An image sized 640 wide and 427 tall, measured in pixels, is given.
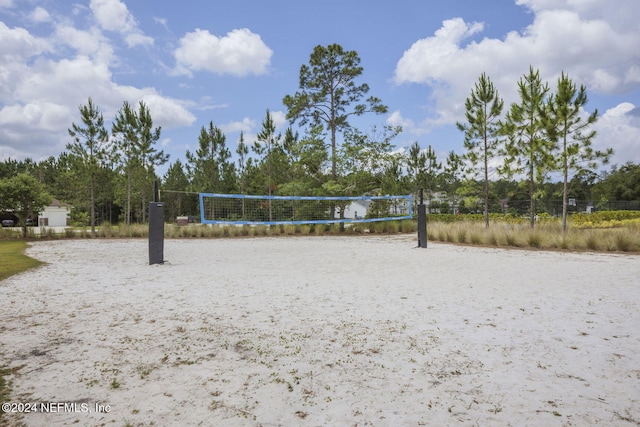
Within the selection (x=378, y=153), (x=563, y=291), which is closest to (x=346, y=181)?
(x=378, y=153)

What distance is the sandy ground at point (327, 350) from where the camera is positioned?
221 cm

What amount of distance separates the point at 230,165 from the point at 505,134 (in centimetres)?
2367

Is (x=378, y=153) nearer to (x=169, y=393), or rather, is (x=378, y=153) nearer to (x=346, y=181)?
(x=346, y=181)

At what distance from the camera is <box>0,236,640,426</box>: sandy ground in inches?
87.0

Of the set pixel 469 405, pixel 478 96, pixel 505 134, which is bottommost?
pixel 469 405

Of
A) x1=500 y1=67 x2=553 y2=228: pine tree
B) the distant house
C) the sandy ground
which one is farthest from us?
the distant house

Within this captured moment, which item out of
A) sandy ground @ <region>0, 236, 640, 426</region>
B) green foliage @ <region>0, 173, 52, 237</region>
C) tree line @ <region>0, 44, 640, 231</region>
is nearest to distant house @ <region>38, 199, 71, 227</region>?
tree line @ <region>0, 44, 640, 231</region>

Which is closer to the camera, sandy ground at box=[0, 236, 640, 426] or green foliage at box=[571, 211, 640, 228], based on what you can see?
sandy ground at box=[0, 236, 640, 426]

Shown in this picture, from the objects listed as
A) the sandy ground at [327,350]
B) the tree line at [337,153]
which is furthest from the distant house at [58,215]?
the sandy ground at [327,350]

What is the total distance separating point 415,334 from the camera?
3545mm

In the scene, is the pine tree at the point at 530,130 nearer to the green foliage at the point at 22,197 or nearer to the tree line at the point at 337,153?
the tree line at the point at 337,153

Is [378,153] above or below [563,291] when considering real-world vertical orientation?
above

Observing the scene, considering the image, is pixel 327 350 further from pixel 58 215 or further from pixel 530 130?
pixel 58 215

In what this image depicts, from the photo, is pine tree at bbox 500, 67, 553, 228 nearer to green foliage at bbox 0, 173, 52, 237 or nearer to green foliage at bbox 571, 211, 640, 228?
green foliage at bbox 571, 211, 640, 228
